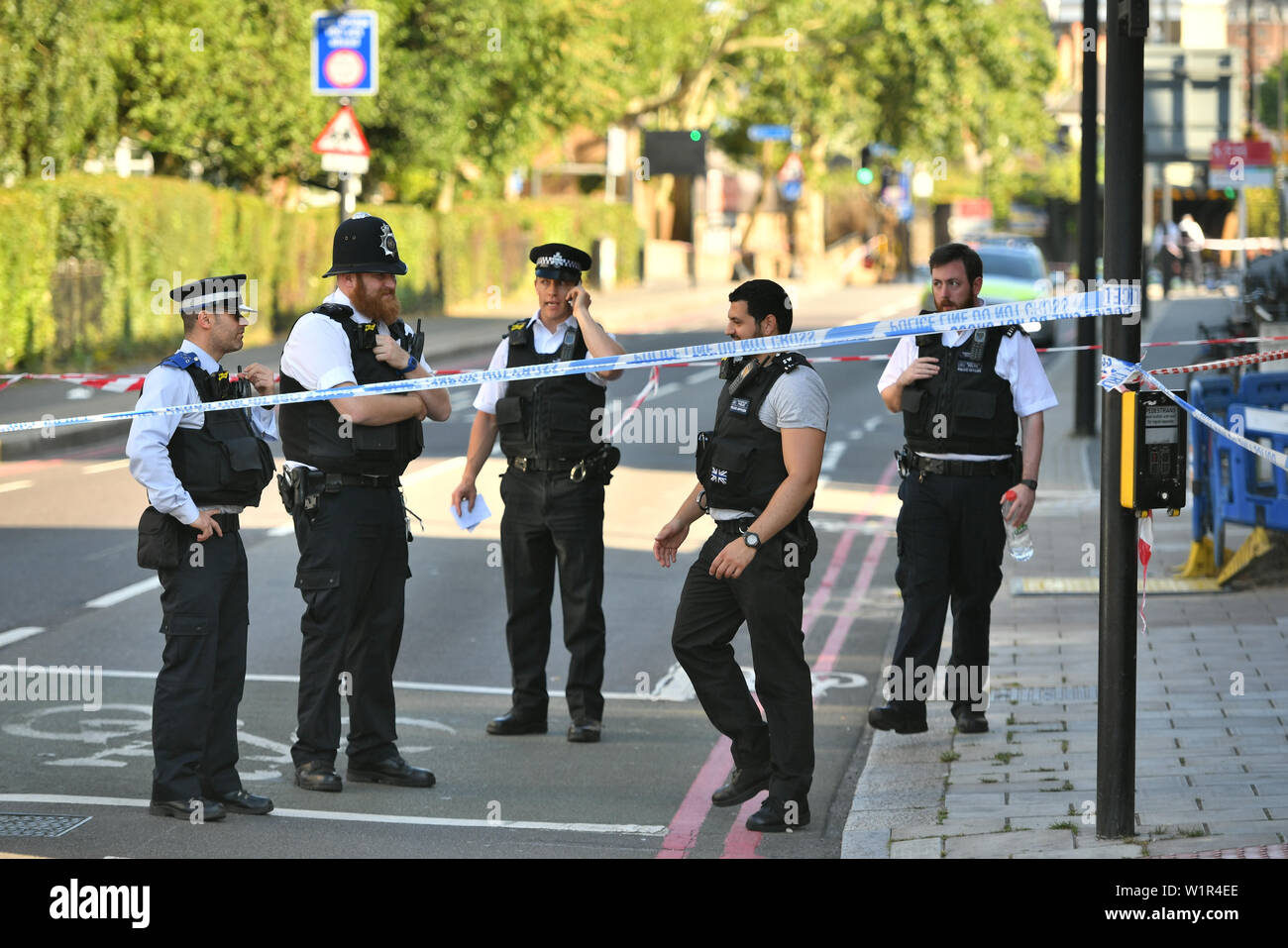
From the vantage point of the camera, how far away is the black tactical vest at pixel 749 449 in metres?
6.36

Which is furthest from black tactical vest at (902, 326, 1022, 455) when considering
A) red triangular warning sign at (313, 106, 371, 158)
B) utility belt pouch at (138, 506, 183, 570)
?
red triangular warning sign at (313, 106, 371, 158)

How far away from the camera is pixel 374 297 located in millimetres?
6730

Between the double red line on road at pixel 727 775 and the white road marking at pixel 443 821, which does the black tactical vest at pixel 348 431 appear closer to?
the white road marking at pixel 443 821

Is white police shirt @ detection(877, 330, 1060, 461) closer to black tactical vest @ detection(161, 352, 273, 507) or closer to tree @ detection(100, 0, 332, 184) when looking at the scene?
black tactical vest @ detection(161, 352, 273, 507)

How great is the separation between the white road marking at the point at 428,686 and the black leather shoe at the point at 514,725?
2.61 ft

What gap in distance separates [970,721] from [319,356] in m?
3.24

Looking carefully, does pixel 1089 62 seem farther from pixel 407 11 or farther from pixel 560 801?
pixel 407 11

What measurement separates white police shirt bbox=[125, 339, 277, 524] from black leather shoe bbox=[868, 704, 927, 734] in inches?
122

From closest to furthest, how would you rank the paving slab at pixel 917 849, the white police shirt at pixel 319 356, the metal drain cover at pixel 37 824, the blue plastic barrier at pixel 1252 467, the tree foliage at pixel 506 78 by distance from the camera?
the paving slab at pixel 917 849 → the metal drain cover at pixel 37 824 → the white police shirt at pixel 319 356 → the blue plastic barrier at pixel 1252 467 → the tree foliage at pixel 506 78

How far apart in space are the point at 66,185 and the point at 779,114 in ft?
133

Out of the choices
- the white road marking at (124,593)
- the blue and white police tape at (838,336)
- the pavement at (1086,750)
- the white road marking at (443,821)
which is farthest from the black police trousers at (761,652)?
the white road marking at (124,593)

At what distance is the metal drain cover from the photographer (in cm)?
622

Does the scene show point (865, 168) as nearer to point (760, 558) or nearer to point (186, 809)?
point (760, 558)

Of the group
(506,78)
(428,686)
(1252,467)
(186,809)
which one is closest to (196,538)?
(186,809)
